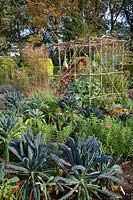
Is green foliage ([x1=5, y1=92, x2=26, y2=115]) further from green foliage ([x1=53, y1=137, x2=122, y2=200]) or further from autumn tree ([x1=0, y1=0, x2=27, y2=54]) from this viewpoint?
autumn tree ([x1=0, y1=0, x2=27, y2=54])

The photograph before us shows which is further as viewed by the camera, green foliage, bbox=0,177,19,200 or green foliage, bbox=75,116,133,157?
green foliage, bbox=75,116,133,157

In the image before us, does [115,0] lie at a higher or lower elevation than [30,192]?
higher

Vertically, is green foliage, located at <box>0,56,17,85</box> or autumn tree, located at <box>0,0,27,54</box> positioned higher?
autumn tree, located at <box>0,0,27,54</box>

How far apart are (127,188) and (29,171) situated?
0.91 meters

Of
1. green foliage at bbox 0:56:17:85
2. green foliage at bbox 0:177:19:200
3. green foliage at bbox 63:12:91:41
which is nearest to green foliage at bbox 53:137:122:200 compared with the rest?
green foliage at bbox 0:177:19:200

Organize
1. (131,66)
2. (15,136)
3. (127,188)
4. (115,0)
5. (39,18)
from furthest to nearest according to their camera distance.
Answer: (115,0), (39,18), (131,66), (15,136), (127,188)

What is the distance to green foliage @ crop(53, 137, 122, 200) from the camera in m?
2.79

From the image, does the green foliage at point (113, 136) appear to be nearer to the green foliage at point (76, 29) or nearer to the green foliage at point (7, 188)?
the green foliage at point (7, 188)

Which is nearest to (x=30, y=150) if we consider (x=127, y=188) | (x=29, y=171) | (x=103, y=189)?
(x=29, y=171)

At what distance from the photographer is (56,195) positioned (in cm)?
294

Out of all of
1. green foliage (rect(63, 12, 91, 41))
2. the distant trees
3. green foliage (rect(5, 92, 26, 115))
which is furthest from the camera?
the distant trees

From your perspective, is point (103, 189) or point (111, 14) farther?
point (111, 14)

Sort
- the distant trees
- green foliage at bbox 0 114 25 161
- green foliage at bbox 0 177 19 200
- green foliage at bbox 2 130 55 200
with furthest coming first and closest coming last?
the distant trees < green foliage at bbox 0 114 25 161 < green foliage at bbox 2 130 55 200 < green foliage at bbox 0 177 19 200

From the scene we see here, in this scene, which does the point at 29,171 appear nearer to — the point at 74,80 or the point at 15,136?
the point at 15,136
